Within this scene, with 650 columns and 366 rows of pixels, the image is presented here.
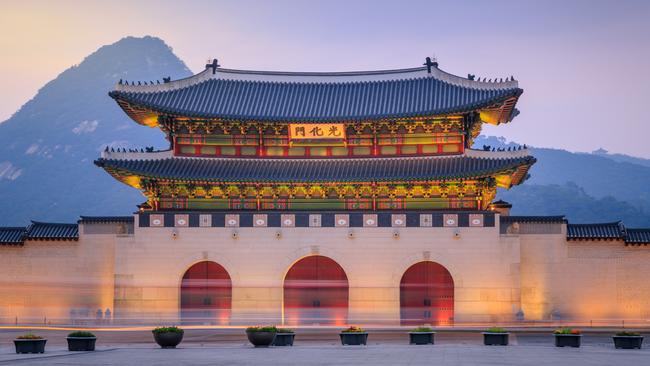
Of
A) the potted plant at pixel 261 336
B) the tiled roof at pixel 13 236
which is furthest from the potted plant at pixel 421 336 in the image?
the tiled roof at pixel 13 236

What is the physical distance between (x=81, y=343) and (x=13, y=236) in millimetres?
19994

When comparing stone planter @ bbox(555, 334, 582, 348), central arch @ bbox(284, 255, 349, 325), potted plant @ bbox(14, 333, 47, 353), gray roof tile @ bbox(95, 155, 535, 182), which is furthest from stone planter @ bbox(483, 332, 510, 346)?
potted plant @ bbox(14, 333, 47, 353)

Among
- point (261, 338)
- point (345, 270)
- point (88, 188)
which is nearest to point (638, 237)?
point (345, 270)

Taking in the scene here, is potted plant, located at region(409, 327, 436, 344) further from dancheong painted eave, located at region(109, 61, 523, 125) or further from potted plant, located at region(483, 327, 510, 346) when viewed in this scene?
dancheong painted eave, located at region(109, 61, 523, 125)

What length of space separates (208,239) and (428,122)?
515 inches

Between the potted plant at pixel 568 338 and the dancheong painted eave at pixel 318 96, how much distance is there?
641 inches

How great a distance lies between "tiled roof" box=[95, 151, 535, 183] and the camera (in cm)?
4772

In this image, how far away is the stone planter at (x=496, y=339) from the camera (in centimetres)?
3447

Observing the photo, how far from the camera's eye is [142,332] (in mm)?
43875

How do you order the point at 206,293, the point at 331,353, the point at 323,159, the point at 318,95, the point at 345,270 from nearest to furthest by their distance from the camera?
the point at 331,353, the point at 345,270, the point at 206,293, the point at 323,159, the point at 318,95

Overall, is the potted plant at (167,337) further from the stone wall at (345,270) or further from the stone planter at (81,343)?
the stone wall at (345,270)

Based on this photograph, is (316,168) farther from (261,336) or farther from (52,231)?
(261,336)

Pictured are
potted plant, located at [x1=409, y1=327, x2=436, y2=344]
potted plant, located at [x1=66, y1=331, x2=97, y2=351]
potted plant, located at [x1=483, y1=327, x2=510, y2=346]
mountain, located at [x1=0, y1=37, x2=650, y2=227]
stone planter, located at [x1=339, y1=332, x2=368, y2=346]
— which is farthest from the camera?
mountain, located at [x1=0, y1=37, x2=650, y2=227]

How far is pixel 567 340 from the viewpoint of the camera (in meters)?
34.2
